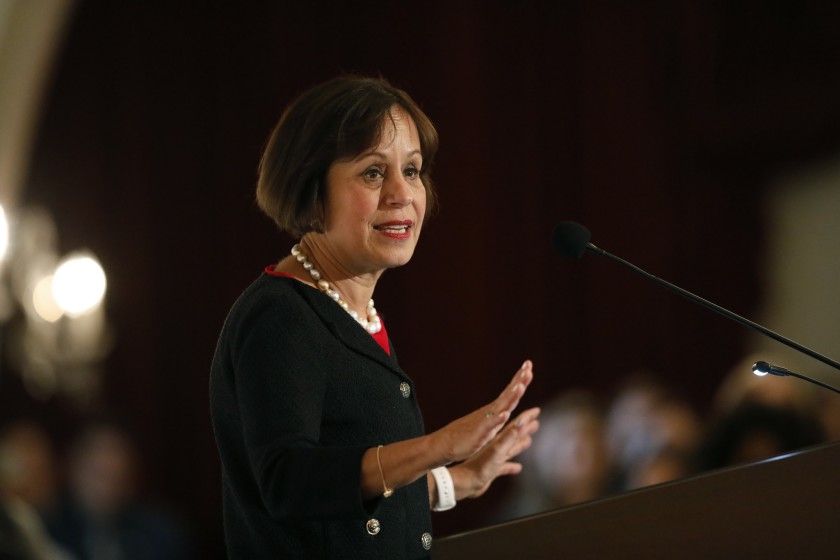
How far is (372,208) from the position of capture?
1.64m

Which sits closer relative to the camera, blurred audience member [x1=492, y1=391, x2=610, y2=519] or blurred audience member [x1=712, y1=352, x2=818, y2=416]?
blurred audience member [x1=712, y1=352, x2=818, y2=416]

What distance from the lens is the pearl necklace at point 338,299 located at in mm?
1646

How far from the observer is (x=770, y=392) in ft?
11.4

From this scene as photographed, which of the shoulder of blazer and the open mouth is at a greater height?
the open mouth

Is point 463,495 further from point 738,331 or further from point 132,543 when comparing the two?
point 132,543

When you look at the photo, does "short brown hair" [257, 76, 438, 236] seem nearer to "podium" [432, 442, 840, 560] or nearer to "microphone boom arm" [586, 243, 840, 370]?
"microphone boom arm" [586, 243, 840, 370]

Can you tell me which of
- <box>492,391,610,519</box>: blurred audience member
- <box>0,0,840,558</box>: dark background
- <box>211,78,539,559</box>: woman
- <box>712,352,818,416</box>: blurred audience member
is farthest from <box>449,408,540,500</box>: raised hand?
<box>0,0,840,558</box>: dark background

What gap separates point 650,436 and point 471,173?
2201 millimetres

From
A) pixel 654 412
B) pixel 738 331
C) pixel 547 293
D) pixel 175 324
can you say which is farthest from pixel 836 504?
pixel 175 324

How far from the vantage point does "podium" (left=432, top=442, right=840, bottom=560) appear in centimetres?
115

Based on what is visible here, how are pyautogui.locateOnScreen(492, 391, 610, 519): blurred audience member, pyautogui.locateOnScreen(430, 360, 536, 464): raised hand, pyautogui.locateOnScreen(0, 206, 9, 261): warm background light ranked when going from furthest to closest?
pyautogui.locateOnScreen(0, 206, 9, 261): warm background light, pyautogui.locateOnScreen(492, 391, 610, 519): blurred audience member, pyautogui.locateOnScreen(430, 360, 536, 464): raised hand

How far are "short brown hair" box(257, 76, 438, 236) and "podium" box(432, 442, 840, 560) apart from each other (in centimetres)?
69

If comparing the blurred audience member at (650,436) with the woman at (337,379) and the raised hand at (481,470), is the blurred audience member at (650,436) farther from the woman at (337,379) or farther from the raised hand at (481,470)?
the woman at (337,379)

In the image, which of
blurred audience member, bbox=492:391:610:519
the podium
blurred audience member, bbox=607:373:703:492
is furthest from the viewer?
blurred audience member, bbox=492:391:610:519
